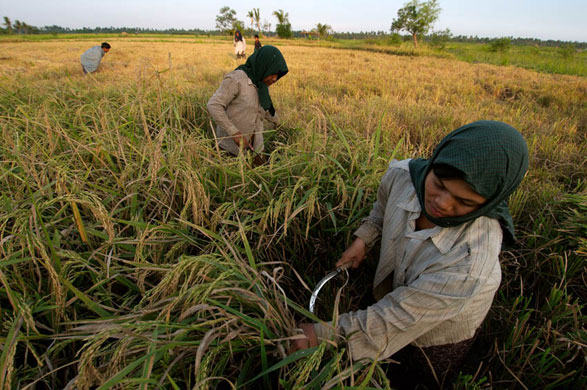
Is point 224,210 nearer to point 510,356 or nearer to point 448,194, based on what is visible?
point 448,194

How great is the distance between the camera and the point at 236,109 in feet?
9.47

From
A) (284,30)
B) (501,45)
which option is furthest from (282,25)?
(501,45)

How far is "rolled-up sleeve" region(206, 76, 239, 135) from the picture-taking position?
2.68 meters

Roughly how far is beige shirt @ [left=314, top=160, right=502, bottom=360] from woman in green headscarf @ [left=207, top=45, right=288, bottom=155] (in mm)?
1875

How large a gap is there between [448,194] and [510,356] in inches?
39.9

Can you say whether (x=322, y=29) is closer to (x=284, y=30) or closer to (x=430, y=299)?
(x=284, y=30)

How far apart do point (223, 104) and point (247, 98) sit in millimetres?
280

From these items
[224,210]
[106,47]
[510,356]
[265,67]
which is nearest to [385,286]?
[510,356]

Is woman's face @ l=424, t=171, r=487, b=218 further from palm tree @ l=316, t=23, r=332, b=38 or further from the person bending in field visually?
palm tree @ l=316, t=23, r=332, b=38

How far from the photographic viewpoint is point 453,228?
110cm

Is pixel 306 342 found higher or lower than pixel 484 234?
lower

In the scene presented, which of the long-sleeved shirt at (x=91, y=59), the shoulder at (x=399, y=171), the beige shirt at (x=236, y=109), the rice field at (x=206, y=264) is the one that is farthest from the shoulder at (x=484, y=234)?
the long-sleeved shirt at (x=91, y=59)

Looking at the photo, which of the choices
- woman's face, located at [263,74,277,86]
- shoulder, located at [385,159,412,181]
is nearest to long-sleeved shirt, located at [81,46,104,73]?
woman's face, located at [263,74,277,86]

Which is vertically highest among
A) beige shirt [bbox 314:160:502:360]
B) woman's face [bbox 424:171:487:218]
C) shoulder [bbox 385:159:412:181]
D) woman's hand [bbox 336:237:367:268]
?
woman's face [bbox 424:171:487:218]
